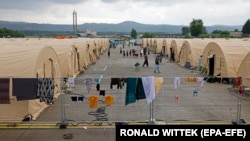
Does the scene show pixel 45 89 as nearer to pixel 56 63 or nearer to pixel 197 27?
pixel 56 63

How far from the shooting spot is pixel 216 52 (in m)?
27.6

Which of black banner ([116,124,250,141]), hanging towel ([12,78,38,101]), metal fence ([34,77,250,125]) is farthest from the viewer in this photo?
metal fence ([34,77,250,125])

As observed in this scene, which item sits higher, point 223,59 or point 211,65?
point 223,59

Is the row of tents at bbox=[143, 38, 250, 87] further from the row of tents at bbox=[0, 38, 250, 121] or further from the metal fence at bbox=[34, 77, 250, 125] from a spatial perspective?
the metal fence at bbox=[34, 77, 250, 125]

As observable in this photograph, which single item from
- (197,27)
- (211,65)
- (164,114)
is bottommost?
(164,114)

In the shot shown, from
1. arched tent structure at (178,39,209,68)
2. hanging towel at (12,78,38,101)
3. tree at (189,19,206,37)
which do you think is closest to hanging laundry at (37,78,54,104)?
hanging towel at (12,78,38,101)

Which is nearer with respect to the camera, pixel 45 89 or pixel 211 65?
pixel 45 89

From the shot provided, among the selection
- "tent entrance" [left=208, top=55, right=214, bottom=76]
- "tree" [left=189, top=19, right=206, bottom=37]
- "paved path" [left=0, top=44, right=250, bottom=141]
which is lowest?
"paved path" [left=0, top=44, right=250, bottom=141]

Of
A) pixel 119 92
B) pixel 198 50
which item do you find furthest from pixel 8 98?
pixel 198 50

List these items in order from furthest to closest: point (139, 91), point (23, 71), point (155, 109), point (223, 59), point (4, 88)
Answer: point (223, 59)
point (155, 109)
point (23, 71)
point (4, 88)
point (139, 91)

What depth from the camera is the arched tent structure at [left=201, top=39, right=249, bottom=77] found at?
24938 mm

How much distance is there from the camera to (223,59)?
2556cm

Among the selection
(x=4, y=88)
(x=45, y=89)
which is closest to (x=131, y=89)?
(x=45, y=89)

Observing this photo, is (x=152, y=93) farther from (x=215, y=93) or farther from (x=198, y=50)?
(x=198, y=50)
